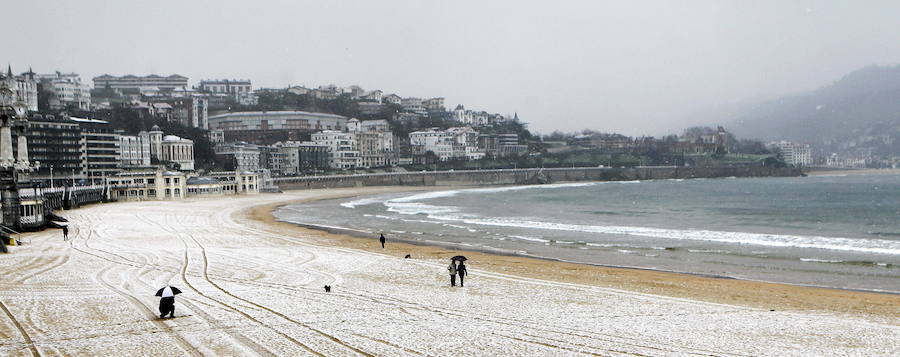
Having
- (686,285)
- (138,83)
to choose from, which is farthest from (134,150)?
(686,285)

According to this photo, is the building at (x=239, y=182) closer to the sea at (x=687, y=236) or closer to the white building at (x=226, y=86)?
the sea at (x=687, y=236)

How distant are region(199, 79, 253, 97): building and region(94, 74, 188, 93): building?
7059mm

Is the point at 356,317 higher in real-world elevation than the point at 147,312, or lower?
lower

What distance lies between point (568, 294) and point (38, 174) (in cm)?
8326

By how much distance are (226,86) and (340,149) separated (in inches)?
3002

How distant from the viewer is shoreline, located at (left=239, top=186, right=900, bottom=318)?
1666 centimetres

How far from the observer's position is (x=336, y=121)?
17162cm

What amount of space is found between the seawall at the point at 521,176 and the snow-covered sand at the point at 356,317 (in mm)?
82074

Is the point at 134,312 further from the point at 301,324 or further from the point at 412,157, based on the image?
the point at 412,157

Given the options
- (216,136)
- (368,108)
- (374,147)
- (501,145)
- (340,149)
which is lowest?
(340,149)

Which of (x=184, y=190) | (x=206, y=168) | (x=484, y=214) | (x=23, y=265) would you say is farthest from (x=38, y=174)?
(x=23, y=265)

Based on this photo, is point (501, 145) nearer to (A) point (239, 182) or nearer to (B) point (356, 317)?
(A) point (239, 182)

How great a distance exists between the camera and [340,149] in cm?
13862

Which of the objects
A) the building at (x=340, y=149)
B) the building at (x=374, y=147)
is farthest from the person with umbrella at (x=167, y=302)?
the building at (x=374, y=147)
